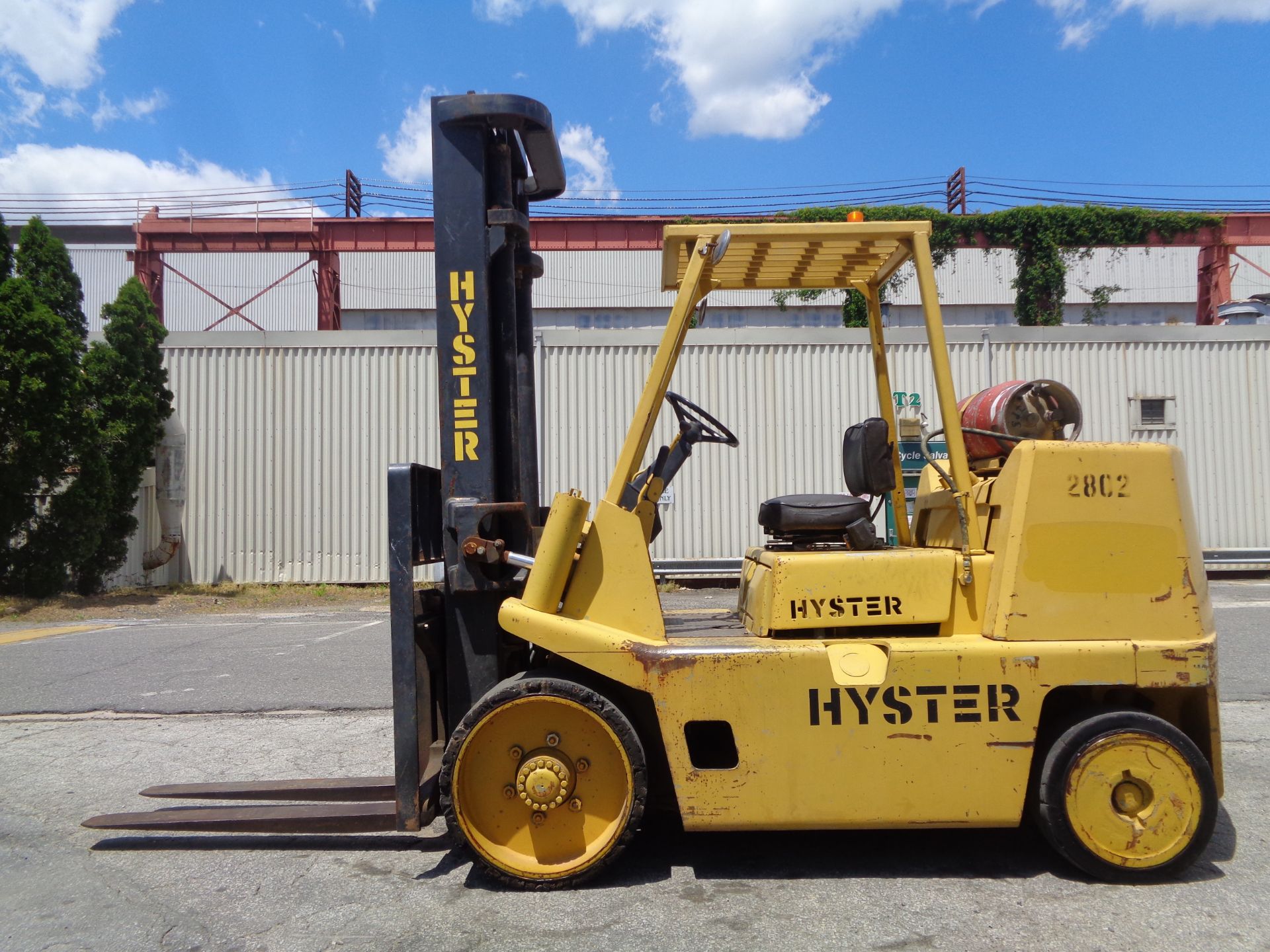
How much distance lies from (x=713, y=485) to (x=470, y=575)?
37.2 feet

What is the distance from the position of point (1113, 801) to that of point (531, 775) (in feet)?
7.59

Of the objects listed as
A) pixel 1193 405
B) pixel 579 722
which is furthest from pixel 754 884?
pixel 1193 405

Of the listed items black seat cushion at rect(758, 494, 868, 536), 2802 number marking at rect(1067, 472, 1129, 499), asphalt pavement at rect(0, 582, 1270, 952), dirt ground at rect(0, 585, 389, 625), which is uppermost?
2802 number marking at rect(1067, 472, 1129, 499)

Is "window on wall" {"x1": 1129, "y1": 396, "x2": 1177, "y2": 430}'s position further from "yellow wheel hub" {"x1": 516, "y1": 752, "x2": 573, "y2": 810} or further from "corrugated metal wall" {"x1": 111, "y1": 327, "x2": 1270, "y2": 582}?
"yellow wheel hub" {"x1": 516, "y1": 752, "x2": 573, "y2": 810}

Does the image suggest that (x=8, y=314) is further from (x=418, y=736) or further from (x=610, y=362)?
(x=418, y=736)

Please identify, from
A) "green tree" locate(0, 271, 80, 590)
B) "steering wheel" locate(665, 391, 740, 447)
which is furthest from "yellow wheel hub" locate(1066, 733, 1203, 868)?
"green tree" locate(0, 271, 80, 590)

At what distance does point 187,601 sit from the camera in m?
13.8

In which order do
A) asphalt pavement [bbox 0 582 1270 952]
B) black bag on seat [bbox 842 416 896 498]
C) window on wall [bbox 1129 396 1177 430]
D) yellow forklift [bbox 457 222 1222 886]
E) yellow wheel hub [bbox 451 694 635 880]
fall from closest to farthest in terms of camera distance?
asphalt pavement [bbox 0 582 1270 952], yellow forklift [bbox 457 222 1222 886], yellow wheel hub [bbox 451 694 635 880], black bag on seat [bbox 842 416 896 498], window on wall [bbox 1129 396 1177 430]

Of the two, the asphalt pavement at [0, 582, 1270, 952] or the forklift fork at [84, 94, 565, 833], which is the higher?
the forklift fork at [84, 94, 565, 833]

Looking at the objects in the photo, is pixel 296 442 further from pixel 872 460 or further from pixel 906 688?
pixel 906 688

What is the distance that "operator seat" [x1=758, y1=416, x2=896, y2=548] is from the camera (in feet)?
13.1

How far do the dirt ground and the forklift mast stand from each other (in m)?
10.0

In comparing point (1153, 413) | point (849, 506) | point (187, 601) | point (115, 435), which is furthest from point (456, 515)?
point (1153, 413)

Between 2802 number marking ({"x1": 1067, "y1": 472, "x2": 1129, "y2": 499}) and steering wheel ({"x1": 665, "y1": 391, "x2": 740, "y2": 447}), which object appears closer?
2802 number marking ({"x1": 1067, "y1": 472, "x2": 1129, "y2": 499})
